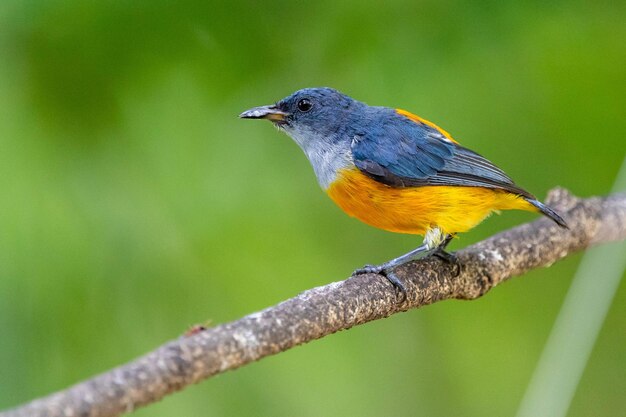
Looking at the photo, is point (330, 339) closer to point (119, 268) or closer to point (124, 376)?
point (119, 268)

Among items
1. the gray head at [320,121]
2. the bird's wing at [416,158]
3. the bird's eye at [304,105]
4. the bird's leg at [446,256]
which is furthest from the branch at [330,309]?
the bird's eye at [304,105]

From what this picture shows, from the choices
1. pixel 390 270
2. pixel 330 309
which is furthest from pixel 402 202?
pixel 330 309

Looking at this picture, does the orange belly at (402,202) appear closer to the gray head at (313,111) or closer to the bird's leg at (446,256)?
the bird's leg at (446,256)

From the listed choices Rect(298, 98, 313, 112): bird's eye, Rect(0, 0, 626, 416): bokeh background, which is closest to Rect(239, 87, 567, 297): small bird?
Rect(298, 98, 313, 112): bird's eye

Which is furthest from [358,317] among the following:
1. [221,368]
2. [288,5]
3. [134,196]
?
[288,5]

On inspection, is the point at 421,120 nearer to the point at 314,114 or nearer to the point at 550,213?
the point at 314,114

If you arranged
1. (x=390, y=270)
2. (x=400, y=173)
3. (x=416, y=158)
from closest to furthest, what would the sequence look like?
1. (x=390, y=270)
2. (x=400, y=173)
3. (x=416, y=158)
